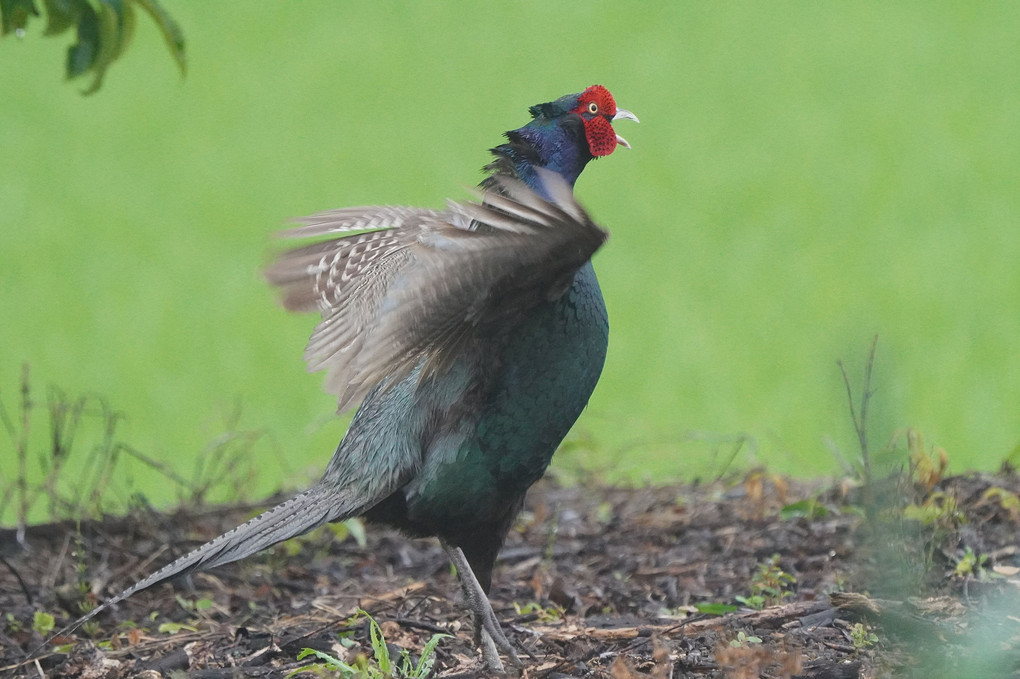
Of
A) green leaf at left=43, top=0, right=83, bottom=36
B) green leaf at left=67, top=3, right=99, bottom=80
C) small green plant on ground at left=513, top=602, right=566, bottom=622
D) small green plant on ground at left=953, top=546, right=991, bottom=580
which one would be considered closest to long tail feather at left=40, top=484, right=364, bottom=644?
small green plant on ground at left=513, top=602, right=566, bottom=622

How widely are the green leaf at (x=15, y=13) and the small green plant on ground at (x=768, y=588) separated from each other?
2598 millimetres

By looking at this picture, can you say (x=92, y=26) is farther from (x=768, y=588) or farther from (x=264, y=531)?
(x=768, y=588)

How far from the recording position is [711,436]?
5734 mm

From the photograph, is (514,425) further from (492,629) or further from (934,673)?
(934,673)

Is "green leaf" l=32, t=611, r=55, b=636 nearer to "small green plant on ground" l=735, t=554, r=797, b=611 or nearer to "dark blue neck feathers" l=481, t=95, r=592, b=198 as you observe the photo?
"dark blue neck feathers" l=481, t=95, r=592, b=198

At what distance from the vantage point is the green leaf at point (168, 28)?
3359 mm

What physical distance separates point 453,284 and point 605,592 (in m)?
1.71

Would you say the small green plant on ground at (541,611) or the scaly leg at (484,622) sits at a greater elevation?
the scaly leg at (484,622)

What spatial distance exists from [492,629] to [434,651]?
0.22 m

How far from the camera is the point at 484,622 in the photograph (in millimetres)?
3398

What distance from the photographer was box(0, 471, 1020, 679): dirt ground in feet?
9.65

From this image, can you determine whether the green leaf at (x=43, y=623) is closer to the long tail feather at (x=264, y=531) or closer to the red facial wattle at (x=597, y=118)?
the long tail feather at (x=264, y=531)

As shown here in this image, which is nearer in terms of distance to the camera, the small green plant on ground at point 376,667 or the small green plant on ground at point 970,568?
the small green plant on ground at point 376,667

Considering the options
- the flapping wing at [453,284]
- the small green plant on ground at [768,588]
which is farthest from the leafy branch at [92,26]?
the small green plant on ground at [768,588]
